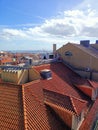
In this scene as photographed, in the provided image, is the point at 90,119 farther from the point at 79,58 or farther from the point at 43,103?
the point at 79,58

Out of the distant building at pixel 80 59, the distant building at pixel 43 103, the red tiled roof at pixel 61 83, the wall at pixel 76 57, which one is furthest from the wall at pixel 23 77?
the wall at pixel 76 57

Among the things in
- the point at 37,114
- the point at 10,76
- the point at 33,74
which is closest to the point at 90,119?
the point at 37,114

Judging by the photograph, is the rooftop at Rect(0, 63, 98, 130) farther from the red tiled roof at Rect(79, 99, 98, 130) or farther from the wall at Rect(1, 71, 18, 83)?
the wall at Rect(1, 71, 18, 83)

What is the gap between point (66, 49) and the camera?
32125 millimetres

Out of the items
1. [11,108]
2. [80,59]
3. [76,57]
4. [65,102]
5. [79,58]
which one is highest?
[76,57]

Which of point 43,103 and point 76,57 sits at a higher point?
point 76,57

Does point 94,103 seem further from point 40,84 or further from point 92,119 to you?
point 40,84

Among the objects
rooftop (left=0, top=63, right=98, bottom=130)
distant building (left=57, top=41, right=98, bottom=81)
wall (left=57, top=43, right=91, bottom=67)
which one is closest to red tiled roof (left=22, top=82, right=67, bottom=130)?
rooftop (left=0, top=63, right=98, bottom=130)

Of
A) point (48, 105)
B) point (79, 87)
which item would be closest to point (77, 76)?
point (79, 87)

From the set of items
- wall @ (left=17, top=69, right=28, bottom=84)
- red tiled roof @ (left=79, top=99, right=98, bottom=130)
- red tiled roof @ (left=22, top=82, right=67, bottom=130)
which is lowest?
red tiled roof @ (left=79, top=99, right=98, bottom=130)

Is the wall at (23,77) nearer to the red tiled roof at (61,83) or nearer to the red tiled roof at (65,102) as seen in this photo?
the red tiled roof at (61,83)

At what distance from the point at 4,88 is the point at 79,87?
455 inches

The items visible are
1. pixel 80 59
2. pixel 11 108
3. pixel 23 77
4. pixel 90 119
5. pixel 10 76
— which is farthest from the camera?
pixel 80 59

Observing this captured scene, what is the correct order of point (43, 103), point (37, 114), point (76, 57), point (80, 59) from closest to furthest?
point (37, 114) → point (43, 103) → point (80, 59) → point (76, 57)
